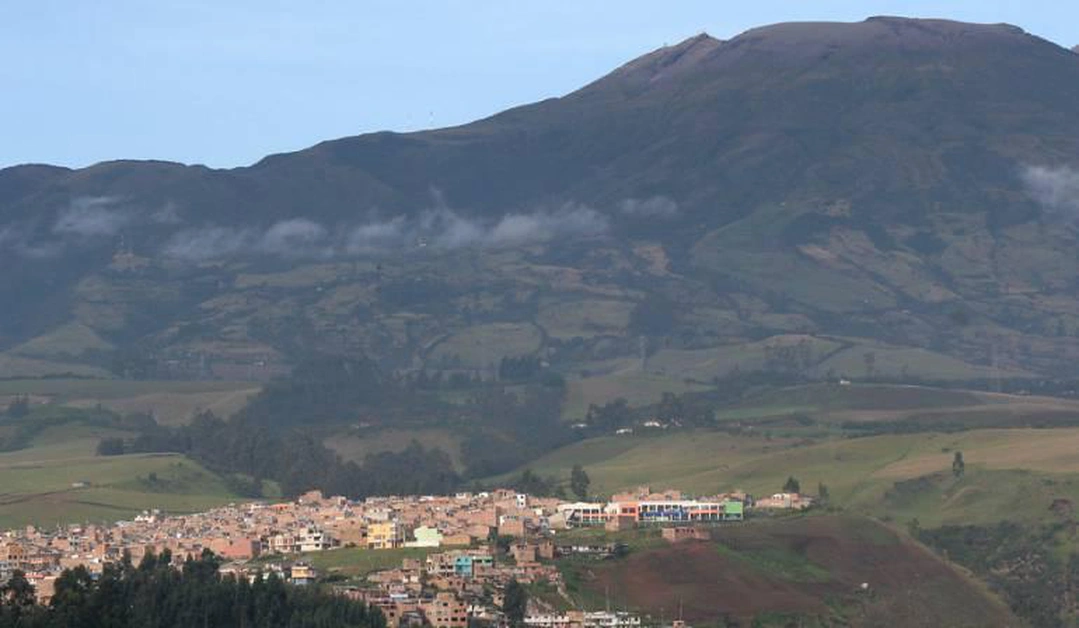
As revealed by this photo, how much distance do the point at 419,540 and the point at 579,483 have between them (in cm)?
2564

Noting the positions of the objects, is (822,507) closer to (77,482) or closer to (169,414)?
(77,482)

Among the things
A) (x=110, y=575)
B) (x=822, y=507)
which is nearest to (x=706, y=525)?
(x=822, y=507)

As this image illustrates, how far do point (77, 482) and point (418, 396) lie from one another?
51516 millimetres

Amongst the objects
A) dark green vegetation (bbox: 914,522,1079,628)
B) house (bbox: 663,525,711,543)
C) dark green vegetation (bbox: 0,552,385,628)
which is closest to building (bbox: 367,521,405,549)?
house (bbox: 663,525,711,543)

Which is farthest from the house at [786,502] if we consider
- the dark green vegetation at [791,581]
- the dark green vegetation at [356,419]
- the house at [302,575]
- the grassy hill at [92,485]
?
the house at [302,575]

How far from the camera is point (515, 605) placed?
94500 millimetres

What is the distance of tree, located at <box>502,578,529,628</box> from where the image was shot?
9415 cm

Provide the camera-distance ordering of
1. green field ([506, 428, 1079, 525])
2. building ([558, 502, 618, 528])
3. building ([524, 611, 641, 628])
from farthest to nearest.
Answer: green field ([506, 428, 1079, 525]) → building ([558, 502, 618, 528]) → building ([524, 611, 641, 628])

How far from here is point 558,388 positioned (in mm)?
195125

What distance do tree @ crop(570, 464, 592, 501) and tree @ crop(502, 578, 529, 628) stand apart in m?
37.8

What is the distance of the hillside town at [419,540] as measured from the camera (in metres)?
95.8

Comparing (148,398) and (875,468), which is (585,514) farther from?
(148,398)

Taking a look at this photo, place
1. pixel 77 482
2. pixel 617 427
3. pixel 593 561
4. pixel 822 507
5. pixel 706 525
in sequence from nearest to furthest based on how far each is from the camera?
pixel 593 561
pixel 706 525
pixel 822 507
pixel 77 482
pixel 617 427

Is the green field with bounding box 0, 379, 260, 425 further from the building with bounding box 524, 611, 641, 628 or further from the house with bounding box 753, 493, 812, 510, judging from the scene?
the building with bounding box 524, 611, 641, 628
